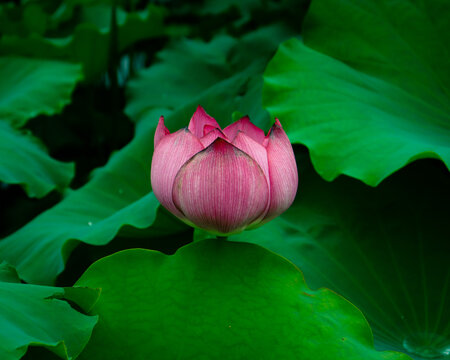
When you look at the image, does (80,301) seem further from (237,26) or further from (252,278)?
(237,26)

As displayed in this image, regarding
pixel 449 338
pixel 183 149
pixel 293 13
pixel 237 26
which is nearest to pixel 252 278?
pixel 183 149

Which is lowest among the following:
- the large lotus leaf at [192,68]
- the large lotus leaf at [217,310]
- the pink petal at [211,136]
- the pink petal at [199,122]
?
the large lotus leaf at [192,68]

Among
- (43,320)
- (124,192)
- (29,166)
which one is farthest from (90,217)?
(43,320)

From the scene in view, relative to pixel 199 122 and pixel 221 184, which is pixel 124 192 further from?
pixel 221 184

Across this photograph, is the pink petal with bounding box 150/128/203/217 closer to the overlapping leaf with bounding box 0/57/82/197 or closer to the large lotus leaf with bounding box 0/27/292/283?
the large lotus leaf with bounding box 0/27/292/283

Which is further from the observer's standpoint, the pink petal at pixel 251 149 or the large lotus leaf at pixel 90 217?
the large lotus leaf at pixel 90 217

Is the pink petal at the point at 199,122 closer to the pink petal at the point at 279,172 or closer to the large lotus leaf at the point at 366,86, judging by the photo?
the pink petal at the point at 279,172

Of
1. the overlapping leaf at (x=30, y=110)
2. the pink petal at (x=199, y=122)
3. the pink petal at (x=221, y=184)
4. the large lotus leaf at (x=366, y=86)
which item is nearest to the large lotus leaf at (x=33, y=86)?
the overlapping leaf at (x=30, y=110)
